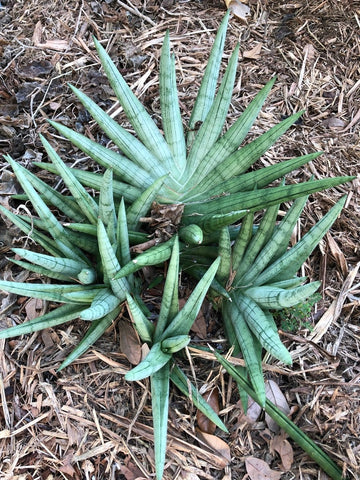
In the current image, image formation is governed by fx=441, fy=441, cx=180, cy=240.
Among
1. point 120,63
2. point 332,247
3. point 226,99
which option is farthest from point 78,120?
point 332,247

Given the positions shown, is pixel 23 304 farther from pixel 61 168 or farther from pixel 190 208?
pixel 190 208

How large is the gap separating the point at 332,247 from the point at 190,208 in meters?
0.74

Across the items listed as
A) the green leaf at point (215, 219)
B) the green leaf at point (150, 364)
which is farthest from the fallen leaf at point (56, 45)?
the green leaf at point (150, 364)

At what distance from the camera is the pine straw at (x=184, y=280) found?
64.1 inches

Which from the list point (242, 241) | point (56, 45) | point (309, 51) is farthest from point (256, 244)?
point (56, 45)

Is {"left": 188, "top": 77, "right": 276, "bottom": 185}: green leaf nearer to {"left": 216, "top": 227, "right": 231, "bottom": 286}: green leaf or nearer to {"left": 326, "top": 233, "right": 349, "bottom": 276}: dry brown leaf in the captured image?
{"left": 216, "top": 227, "right": 231, "bottom": 286}: green leaf

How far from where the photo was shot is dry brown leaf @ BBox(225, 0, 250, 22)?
8.27 ft

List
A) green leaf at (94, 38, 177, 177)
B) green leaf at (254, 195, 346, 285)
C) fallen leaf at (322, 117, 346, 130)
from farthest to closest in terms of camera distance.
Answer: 1. fallen leaf at (322, 117, 346, 130)
2. green leaf at (94, 38, 177, 177)
3. green leaf at (254, 195, 346, 285)

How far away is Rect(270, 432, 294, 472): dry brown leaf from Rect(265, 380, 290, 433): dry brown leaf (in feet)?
0.10

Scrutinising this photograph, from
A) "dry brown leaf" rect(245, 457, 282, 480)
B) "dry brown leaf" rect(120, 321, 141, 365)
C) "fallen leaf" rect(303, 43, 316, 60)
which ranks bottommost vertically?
"dry brown leaf" rect(245, 457, 282, 480)

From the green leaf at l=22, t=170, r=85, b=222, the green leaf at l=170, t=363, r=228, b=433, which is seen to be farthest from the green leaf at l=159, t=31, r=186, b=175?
the green leaf at l=170, t=363, r=228, b=433

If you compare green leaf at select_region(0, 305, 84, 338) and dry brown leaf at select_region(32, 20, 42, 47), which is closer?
green leaf at select_region(0, 305, 84, 338)

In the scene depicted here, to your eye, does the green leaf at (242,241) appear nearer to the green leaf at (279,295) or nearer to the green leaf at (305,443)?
the green leaf at (279,295)

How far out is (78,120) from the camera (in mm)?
2186
